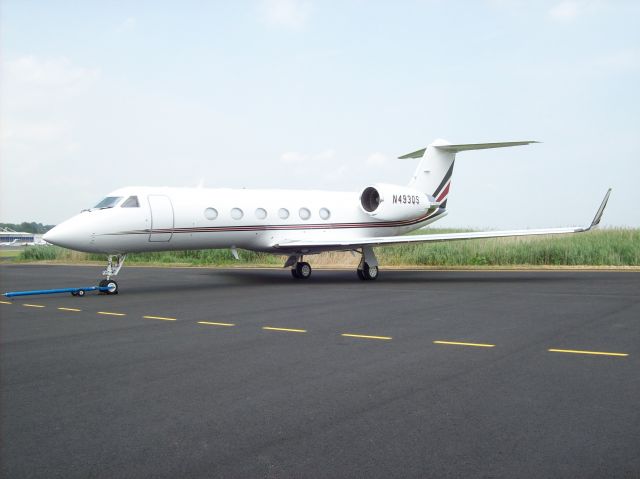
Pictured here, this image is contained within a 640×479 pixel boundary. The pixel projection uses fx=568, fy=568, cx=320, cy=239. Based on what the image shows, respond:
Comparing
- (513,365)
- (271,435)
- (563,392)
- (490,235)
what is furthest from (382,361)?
(490,235)

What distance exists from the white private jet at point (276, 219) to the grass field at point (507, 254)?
3.52 metres

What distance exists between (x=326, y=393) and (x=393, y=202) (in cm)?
1478

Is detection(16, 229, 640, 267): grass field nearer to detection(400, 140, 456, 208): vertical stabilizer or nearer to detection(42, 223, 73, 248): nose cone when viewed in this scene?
detection(400, 140, 456, 208): vertical stabilizer

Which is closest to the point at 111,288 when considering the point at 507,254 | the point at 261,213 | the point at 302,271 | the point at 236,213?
the point at 236,213

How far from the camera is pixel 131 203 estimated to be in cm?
1440

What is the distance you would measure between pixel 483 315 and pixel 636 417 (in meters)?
5.18

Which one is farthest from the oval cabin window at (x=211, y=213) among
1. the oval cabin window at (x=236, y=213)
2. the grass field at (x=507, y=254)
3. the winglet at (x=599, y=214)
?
the grass field at (x=507, y=254)

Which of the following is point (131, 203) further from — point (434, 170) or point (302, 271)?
point (434, 170)

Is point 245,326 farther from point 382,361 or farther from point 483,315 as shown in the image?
point 483,315

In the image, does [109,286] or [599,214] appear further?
[599,214]

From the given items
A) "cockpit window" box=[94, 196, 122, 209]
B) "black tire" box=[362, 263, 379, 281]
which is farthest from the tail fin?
"cockpit window" box=[94, 196, 122, 209]

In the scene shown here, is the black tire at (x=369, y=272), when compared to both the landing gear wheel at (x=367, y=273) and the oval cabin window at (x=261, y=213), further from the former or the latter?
the oval cabin window at (x=261, y=213)

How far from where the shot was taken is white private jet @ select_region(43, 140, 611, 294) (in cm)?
1407

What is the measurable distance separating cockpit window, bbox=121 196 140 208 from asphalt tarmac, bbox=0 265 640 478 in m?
4.55
